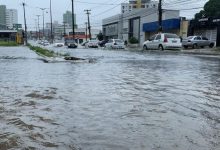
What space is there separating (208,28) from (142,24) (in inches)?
1076

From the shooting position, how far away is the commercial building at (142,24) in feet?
194

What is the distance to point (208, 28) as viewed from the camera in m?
49.3

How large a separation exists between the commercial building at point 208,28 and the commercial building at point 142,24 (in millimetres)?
3371

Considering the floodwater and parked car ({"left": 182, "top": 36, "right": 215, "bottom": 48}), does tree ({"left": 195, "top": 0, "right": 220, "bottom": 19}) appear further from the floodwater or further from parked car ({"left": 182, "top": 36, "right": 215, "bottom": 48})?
the floodwater

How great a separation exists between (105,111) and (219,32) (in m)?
39.0

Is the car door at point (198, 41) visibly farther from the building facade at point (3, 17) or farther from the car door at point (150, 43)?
the building facade at point (3, 17)

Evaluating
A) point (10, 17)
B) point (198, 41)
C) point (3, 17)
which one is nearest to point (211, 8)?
point (198, 41)

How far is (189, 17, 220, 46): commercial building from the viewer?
45594 millimetres

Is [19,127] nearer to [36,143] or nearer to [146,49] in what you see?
[36,143]

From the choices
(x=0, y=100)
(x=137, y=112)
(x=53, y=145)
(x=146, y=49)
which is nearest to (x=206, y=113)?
(x=137, y=112)

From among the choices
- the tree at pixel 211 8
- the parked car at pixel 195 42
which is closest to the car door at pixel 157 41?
the parked car at pixel 195 42

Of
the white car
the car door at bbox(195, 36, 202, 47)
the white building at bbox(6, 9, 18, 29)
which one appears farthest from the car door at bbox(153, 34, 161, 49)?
the white building at bbox(6, 9, 18, 29)

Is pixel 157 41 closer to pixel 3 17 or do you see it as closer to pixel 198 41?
pixel 198 41

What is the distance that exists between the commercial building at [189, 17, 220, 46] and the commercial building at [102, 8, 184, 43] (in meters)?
3.37
